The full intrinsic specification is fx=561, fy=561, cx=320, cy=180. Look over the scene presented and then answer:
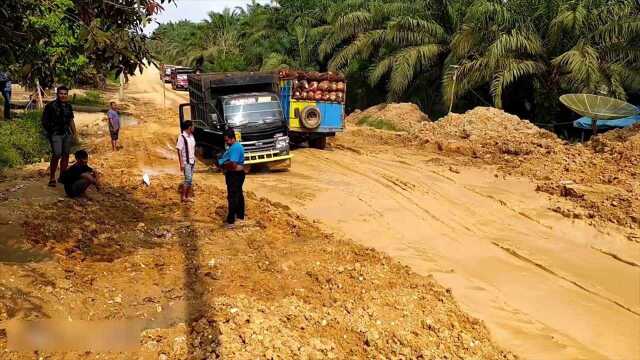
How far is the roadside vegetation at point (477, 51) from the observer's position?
18.7 metres

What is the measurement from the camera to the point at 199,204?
11008 mm

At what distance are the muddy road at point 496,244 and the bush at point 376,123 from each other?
813 centimetres

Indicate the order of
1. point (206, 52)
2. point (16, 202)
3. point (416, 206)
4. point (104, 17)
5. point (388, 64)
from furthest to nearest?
1. point (206, 52)
2. point (388, 64)
3. point (416, 206)
4. point (16, 202)
5. point (104, 17)

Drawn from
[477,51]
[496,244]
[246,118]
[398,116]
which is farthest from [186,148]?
[398,116]

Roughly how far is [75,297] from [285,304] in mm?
2369

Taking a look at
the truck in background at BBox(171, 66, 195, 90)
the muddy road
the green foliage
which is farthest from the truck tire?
the truck in background at BBox(171, 66, 195, 90)

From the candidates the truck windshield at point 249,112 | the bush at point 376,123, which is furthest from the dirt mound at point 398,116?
the truck windshield at point 249,112

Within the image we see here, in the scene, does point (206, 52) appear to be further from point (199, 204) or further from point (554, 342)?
point (554, 342)

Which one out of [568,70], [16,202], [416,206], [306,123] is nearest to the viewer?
[16,202]

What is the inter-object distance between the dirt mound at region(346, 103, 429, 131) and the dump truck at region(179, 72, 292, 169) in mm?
8293

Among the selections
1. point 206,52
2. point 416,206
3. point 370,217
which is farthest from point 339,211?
point 206,52

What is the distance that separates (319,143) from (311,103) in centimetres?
157

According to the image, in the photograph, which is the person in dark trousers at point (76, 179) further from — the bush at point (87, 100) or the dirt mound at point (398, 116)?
the bush at point (87, 100)

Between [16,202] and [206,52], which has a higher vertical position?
[206,52]
